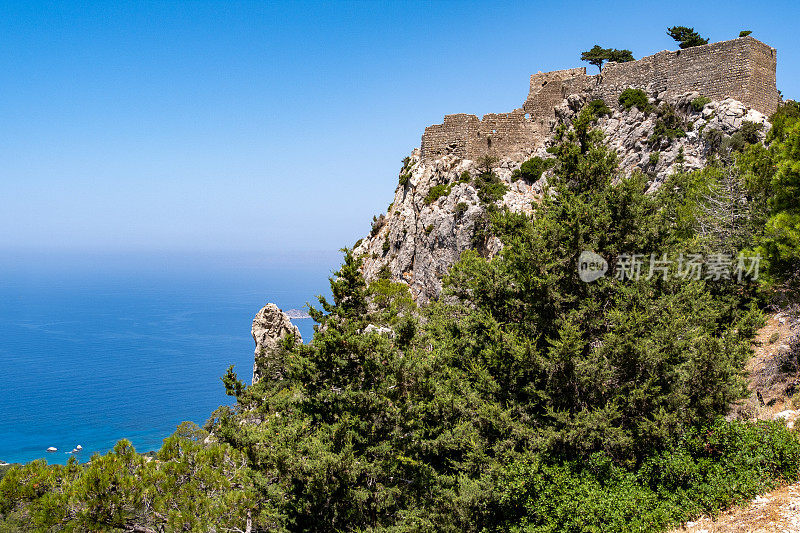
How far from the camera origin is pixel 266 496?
1152cm

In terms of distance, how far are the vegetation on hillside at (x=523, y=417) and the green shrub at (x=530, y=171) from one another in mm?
18342

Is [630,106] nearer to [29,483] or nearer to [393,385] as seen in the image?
[393,385]

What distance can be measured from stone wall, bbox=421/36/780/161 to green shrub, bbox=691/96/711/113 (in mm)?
420

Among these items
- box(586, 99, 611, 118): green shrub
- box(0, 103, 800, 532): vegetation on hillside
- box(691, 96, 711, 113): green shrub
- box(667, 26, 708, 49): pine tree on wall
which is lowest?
box(0, 103, 800, 532): vegetation on hillside

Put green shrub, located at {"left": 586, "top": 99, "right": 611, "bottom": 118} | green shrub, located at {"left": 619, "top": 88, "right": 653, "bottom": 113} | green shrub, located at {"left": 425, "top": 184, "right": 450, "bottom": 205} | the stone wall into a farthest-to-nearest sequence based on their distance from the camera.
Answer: green shrub, located at {"left": 425, "top": 184, "right": 450, "bottom": 205} < green shrub, located at {"left": 586, "top": 99, "right": 611, "bottom": 118} < green shrub, located at {"left": 619, "top": 88, "right": 653, "bottom": 113} < the stone wall

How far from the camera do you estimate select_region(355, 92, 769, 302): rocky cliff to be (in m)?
27.0

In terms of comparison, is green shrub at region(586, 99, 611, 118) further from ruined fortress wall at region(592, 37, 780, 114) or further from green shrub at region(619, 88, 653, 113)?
ruined fortress wall at region(592, 37, 780, 114)

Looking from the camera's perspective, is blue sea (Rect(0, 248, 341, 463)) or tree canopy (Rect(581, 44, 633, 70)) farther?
blue sea (Rect(0, 248, 341, 463))

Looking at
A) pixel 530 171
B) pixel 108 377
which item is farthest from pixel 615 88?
pixel 108 377

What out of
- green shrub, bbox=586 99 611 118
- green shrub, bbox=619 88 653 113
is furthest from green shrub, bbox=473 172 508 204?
green shrub, bbox=619 88 653 113

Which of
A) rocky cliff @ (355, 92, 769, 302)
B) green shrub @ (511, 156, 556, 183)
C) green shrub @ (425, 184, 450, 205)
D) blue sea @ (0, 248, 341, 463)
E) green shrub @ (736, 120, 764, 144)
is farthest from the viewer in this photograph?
blue sea @ (0, 248, 341, 463)

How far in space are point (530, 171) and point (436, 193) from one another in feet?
21.6

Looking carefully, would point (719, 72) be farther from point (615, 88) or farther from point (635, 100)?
point (615, 88)

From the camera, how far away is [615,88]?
32.7 metres
